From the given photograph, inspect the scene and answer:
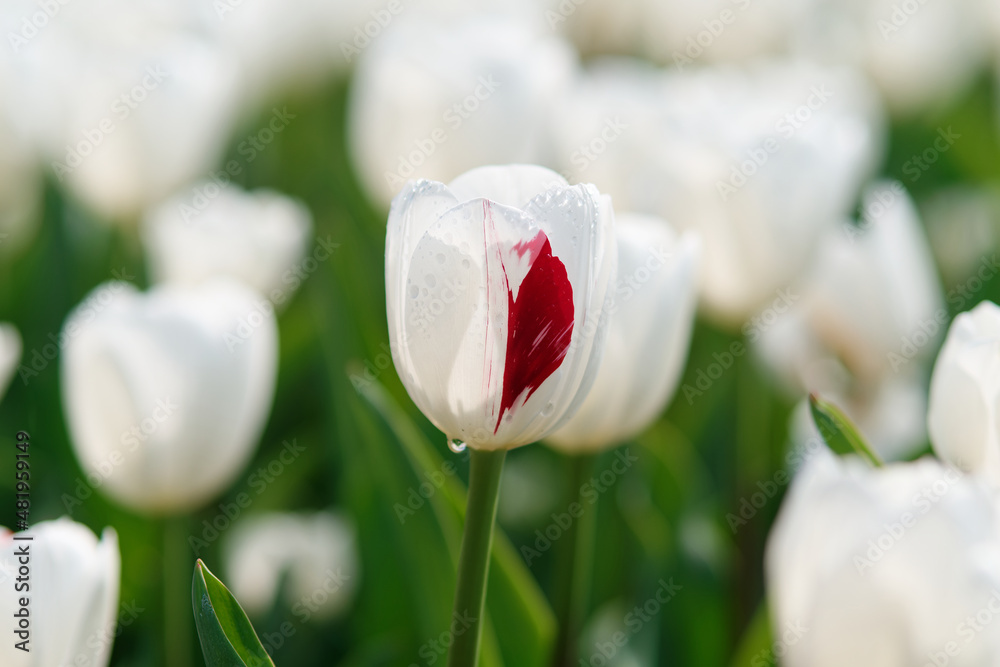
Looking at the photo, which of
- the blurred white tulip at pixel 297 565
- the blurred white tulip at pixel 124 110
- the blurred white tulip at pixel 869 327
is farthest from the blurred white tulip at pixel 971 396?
the blurred white tulip at pixel 124 110

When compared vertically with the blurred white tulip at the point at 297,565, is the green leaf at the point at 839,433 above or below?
above

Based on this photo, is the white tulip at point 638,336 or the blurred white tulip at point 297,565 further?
the blurred white tulip at point 297,565

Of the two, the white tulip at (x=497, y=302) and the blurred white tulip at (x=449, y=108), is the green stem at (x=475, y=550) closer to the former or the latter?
the white tulip at (x=497, y=302)

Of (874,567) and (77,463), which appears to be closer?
(874,567)

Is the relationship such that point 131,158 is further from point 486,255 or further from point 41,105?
point 486,255

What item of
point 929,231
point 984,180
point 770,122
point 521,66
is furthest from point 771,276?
point 984,180

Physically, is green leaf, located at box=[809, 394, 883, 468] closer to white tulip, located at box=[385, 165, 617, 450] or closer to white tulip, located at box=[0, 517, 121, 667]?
white tulip, located at box=[385, 165, 617, 450]

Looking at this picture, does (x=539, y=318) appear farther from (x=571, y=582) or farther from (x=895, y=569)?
(x=571, y=582)
